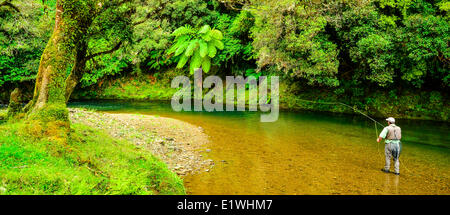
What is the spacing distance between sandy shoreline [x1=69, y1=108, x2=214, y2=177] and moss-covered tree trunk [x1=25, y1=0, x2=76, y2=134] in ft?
8.32

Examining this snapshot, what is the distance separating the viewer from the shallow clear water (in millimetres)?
5582

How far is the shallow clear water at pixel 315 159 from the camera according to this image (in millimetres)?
5582

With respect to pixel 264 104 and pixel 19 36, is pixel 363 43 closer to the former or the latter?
pixel 264 104

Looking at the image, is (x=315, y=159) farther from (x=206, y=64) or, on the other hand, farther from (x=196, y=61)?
(x=196, y=61)

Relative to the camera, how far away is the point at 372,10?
12375mm

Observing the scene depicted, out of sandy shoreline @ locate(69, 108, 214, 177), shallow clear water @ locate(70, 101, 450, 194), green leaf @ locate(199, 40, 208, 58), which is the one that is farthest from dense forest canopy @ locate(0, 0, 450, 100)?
green leaf @ locate(199, 40, 208, 58)

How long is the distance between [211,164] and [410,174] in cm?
460

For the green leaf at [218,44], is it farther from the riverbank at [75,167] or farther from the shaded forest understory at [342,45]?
the riverbank at [75,167]

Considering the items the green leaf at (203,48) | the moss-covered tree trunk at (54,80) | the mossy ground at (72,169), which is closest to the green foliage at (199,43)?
the green leaf at (203,48)

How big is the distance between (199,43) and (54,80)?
14.0 meters

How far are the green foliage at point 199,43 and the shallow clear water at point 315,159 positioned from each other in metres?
7.11

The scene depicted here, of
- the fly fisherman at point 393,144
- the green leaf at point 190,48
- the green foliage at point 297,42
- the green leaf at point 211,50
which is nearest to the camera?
the fly fisherman at point 393,144

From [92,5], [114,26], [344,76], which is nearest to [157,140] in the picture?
[114,26]

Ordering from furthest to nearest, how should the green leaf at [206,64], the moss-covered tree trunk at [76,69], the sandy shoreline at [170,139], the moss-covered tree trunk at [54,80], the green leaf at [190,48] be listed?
1. the green leaf at [206,64]
2. the green leaf at [190,48]
3. the sandy shoreline at [170,139]
4. the moss-covered tree trunk at [76,69]
5. the moss-covered tree trunk at [54,80]
